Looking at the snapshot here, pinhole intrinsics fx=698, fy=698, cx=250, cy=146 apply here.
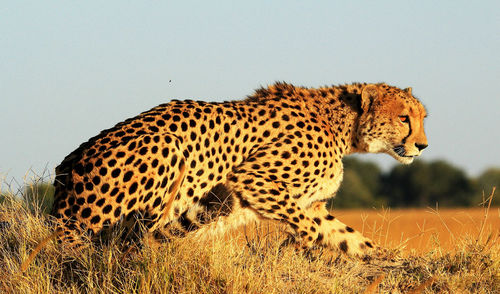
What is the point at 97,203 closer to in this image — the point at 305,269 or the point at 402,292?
the point at 305,269

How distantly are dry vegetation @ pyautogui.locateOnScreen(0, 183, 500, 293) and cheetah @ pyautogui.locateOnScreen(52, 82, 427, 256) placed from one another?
8.1 inches

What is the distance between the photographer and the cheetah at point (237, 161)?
442cm

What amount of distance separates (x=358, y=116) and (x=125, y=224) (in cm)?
220

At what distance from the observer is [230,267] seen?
3949mm

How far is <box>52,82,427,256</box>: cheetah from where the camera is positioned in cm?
442

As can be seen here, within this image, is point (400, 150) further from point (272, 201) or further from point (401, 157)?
point (272, 201)

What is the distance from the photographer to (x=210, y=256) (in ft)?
13.1

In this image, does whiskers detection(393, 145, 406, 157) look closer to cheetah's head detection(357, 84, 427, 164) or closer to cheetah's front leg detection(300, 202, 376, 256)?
cheetah's head detection(357, 84, 427, 164)

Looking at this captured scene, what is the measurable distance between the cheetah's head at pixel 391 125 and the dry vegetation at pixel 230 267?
777 mm

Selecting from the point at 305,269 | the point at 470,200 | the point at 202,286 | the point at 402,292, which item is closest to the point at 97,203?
the point at 202,286

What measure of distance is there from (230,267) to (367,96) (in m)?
2.27

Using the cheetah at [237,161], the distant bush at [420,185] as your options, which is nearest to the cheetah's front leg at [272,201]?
the cheetah at [237,161]

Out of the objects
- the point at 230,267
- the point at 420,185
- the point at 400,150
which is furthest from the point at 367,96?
the point at 420,185

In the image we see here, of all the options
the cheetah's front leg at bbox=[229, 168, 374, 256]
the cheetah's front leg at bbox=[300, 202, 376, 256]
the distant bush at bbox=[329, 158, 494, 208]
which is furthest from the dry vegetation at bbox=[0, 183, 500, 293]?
the distant bush at bbox=[329, 158, 494, 208]
